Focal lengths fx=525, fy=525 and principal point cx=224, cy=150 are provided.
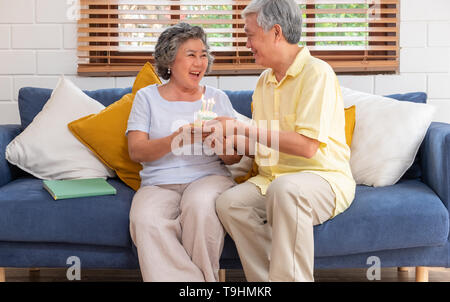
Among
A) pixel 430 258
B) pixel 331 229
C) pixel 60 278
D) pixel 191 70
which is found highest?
pixel 191 70

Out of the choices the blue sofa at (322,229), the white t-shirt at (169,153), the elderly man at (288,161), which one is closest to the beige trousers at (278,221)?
the elderly man at (288,161)

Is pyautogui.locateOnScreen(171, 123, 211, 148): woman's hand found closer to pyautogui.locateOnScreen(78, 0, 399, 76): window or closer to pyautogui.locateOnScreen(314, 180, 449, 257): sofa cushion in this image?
pyautogui.locateOnScreen(314, 180, 449, 257): sofa cushion

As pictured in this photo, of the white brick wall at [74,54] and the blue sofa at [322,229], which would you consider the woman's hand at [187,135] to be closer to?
the blue sofa at [322,229]

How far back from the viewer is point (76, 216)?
6.16 feet

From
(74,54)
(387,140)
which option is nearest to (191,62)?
(387,140)

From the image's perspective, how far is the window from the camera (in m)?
2.81

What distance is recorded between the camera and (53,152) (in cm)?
226

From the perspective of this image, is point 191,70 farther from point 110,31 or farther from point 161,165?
point 110,31

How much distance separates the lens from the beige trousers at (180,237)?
1722 mm

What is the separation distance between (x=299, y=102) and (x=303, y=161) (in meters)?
0.21

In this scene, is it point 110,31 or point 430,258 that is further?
point 110,31

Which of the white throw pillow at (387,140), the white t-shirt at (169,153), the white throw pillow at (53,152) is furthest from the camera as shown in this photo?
the white throw pillow at (53,152)

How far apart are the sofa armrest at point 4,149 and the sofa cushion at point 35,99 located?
0.09 m

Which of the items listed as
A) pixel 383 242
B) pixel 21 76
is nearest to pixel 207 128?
pixel 383 242
